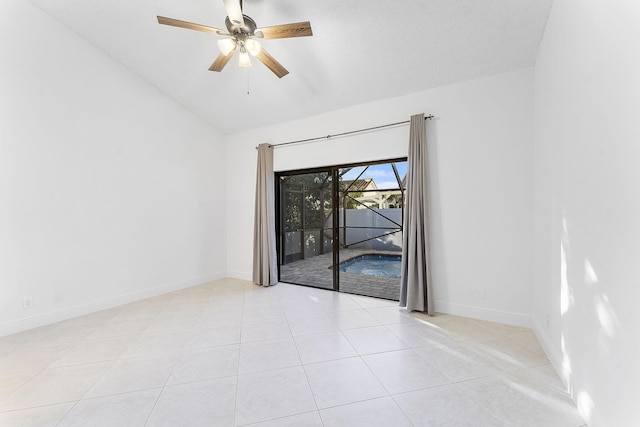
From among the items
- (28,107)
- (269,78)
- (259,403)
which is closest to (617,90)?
(259,403)

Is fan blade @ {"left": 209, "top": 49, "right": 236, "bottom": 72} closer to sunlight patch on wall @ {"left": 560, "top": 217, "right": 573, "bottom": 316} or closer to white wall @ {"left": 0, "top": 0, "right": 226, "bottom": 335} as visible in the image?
white wall @ {"left": 0, "top": 0, "right": 226, "bottom": 335}

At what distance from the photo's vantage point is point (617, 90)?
130 cm

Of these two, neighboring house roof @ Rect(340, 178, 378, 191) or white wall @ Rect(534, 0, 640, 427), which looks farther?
neighboring house roof @ Rect(340, 178, 378, 191)

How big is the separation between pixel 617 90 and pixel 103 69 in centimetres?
496

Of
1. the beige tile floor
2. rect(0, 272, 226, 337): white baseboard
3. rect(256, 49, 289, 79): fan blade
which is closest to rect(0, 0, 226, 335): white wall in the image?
rect(0, 272, 226, 337): white baseboard

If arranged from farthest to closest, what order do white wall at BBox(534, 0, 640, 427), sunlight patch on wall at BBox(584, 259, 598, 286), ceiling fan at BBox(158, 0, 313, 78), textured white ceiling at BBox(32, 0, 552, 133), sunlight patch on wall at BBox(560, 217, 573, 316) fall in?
textured white ceiling at BBox(32, 0, 552, 133) → ceiling fan at BBox(158, 0, 313, 78) → sunlight patch on wall at BBox(560, 217, 573, 316) → sunlight patch on wall at BBox(584, 259, 598, 286) → white wall at BBox(534, 0, 640, 427)

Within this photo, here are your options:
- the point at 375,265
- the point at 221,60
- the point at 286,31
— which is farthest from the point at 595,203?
the point at 375,265

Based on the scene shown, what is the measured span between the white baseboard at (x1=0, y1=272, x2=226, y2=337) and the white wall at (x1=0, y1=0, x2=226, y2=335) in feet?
0.04

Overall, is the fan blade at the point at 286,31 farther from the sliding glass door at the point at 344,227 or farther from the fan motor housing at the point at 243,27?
the sliding glass door at the point at 344,227

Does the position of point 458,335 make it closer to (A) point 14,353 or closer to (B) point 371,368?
(B) point 371,368

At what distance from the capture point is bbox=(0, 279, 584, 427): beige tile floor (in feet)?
5.40

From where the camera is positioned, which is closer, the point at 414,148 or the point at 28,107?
the point at 28,107

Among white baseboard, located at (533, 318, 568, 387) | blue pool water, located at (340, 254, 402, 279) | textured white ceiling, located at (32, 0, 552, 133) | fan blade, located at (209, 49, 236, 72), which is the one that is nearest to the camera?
white baseboard, located at (533, 318, 568, 387)

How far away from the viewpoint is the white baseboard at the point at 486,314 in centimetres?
287
